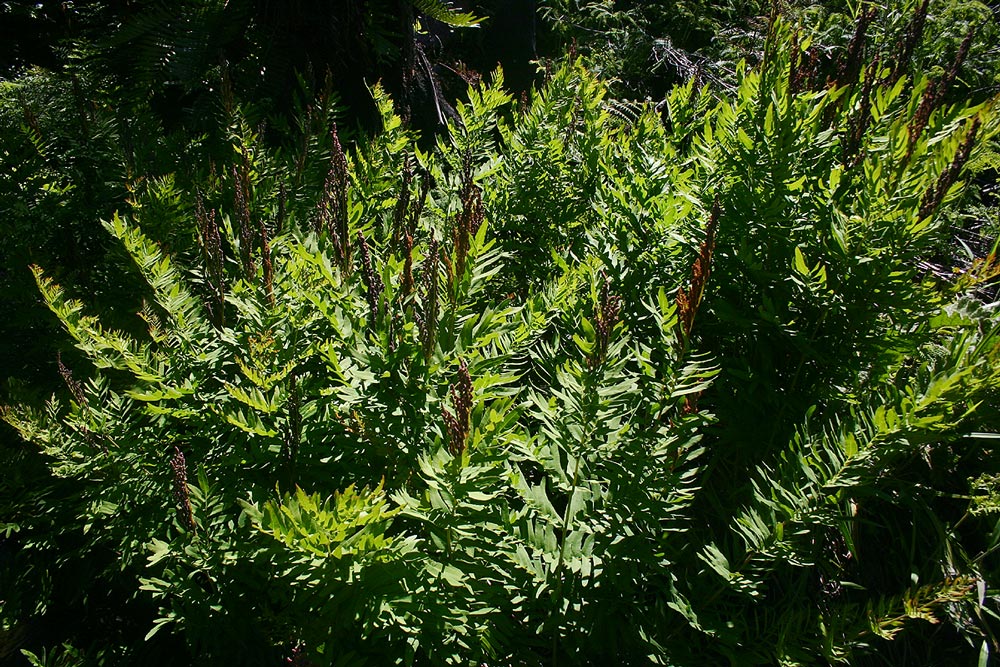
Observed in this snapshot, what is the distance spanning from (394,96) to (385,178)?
918 millimetres

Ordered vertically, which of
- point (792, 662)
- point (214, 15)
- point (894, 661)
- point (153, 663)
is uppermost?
point (214, 15)

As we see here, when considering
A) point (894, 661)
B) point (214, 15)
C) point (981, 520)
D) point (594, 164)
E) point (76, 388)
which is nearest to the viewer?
point (76, 388)

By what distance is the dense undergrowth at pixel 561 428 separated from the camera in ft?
3.61

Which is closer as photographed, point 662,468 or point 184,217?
point 662,468

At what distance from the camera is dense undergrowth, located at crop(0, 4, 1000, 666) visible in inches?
43.3

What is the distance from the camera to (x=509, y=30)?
200 inches

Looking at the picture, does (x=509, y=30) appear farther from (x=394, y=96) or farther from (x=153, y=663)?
(x=153, y=663)

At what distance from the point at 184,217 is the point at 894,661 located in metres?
2.19

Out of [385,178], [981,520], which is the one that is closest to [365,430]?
[385,178]

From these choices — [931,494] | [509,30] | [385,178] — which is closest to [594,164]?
[385,178]

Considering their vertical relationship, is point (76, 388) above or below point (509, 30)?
above

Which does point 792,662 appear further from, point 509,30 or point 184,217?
point 509,30

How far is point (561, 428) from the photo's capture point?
46.1 inches

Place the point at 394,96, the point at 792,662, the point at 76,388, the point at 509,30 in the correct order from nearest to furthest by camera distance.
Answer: the point at 792,662 → the point at 76,388 → the point at 394,96 → the point at 509,30
